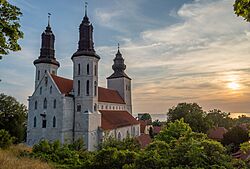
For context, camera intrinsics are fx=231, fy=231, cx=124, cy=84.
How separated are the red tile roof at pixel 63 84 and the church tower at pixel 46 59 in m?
5.02

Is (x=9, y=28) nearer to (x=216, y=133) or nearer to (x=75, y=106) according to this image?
(x=75, y=106)

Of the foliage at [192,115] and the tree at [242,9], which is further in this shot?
the foliage at [192,115]

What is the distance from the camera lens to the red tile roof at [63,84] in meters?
33.3

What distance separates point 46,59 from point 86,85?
1081 cm

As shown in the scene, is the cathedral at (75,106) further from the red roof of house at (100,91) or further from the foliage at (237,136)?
the foliage at (237,136)

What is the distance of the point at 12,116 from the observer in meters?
36.9

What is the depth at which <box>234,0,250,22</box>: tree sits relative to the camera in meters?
4.20

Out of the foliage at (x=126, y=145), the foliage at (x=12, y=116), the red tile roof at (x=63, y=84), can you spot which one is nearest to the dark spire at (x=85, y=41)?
the red tile roof at (x=63, y=84)

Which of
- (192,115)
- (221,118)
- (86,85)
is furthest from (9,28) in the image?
(221,118)

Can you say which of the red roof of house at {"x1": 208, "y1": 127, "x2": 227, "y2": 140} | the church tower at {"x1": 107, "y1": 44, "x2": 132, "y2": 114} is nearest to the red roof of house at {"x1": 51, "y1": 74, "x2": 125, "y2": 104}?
the church tower at {"x1": 107, "y1": 44, "x2": 132, "y2": 114}

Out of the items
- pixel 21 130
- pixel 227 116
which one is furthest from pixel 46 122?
pixel 227 116

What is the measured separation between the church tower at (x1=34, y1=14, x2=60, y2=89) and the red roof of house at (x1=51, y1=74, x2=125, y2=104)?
15.6ft

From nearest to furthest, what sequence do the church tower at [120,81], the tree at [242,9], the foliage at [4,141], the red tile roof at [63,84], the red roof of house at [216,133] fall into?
the tree at [242,9]
the foliage at [4,141]
the red tile roof at [63,84]
the red roof of house at [216,133]
the church tower at [120,81]

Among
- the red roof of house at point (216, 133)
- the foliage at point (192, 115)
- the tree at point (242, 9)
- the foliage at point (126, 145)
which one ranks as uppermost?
the tree at point (242, 9)
